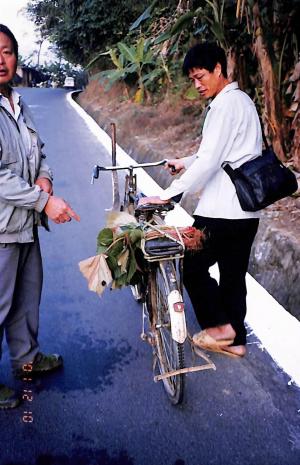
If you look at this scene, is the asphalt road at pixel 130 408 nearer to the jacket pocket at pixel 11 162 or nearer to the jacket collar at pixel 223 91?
the jacket pocket at pixel 11 162

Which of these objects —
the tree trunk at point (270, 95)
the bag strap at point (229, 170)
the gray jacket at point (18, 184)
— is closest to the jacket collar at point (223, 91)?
the bag strap at point (229, 170)

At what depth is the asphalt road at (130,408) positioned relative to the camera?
2590 mm

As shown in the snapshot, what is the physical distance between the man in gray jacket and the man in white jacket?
0.65 meters

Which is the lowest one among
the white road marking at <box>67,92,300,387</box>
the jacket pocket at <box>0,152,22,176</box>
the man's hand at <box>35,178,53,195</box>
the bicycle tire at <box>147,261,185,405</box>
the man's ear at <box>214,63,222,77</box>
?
the white road marking at <box>67,92,300,387</box>

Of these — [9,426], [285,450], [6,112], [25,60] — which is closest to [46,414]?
[9,426]

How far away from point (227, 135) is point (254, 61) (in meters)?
4.83

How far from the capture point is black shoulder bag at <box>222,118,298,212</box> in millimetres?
2883

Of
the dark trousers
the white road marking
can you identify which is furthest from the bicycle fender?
the white road marking

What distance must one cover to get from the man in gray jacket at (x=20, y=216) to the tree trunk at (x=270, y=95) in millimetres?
3673

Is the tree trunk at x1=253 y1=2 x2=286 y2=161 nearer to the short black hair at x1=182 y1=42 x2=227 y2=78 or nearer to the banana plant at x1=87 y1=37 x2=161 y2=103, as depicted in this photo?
the short black hair at x1=182 y1=42 x2=227 y2=78

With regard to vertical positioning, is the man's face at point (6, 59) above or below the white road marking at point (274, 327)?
above

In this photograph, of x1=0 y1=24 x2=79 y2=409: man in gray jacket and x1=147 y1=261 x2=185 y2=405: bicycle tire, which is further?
x1=147 y1=261 x2=185 y2=405: bicycle tire

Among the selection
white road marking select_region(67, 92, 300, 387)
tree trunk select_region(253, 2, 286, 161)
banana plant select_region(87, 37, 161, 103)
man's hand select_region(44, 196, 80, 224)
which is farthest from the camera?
banana plant select_region(87, 37, 161, 103)

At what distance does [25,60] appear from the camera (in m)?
54.3
